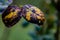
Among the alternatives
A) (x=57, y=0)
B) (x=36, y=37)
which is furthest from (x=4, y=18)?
(x=36, y=37)

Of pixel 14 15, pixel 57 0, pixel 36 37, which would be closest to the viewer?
pixel 14 15

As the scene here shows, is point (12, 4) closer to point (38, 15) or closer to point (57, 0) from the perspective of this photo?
point (38, 15)

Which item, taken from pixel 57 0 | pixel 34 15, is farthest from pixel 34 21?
pixel 57 0

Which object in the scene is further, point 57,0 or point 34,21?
point 57,0

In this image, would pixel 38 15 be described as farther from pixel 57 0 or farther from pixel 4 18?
pixel 57 0

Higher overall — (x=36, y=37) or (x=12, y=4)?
(x=12, y=4)

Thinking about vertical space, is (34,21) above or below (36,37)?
above

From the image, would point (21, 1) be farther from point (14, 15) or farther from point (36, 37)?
point (36, 37)

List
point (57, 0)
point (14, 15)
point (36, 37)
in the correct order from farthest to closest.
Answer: point (36, 37) < point (57, 0) < point (14, 15)

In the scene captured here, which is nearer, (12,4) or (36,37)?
(12,4)
